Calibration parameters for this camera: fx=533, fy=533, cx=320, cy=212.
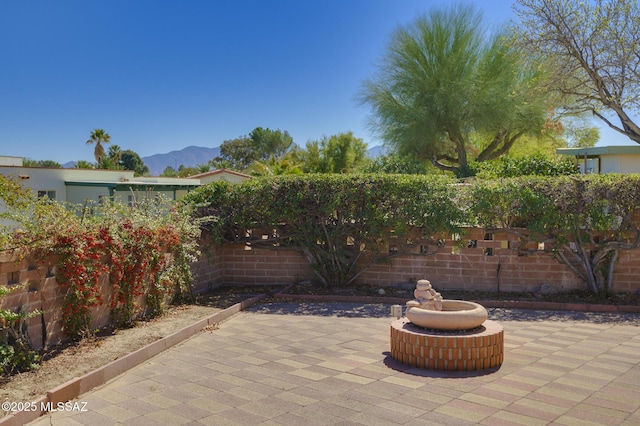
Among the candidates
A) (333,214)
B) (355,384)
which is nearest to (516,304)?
(333,214)

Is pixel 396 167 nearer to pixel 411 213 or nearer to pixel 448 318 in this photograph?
pixel 411 213

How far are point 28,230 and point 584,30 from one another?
13.1m

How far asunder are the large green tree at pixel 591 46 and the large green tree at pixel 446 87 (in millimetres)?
6389

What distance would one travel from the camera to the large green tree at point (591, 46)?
13008 millimetres

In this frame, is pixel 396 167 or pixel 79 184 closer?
pixel 396 167

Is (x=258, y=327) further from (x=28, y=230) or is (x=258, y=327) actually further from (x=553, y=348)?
(x=553, y=348)

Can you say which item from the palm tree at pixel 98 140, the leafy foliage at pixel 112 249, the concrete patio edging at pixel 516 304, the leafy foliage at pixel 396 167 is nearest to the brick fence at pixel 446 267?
the concrete patio edging at pixel 516 304

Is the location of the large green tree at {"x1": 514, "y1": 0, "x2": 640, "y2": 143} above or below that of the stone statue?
above

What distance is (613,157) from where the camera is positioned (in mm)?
18297

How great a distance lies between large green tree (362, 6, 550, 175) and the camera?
839 inches

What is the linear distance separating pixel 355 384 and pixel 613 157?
16613 millimetres

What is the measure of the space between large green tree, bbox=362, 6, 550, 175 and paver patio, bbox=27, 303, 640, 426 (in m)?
14.5

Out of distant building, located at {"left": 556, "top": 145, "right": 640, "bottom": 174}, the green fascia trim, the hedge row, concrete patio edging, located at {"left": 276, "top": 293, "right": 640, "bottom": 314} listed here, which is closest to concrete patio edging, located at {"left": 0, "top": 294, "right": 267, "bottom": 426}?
concrete patio edging, located at {"left": 276, "top": 293, "right": 640, "bottom": 314}

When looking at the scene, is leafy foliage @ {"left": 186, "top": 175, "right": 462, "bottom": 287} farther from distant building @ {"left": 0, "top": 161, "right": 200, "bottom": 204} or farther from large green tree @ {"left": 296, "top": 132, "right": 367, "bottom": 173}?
large green tree @ {"left": 296, "top": 132, "right": 367, "bottom": 173}
